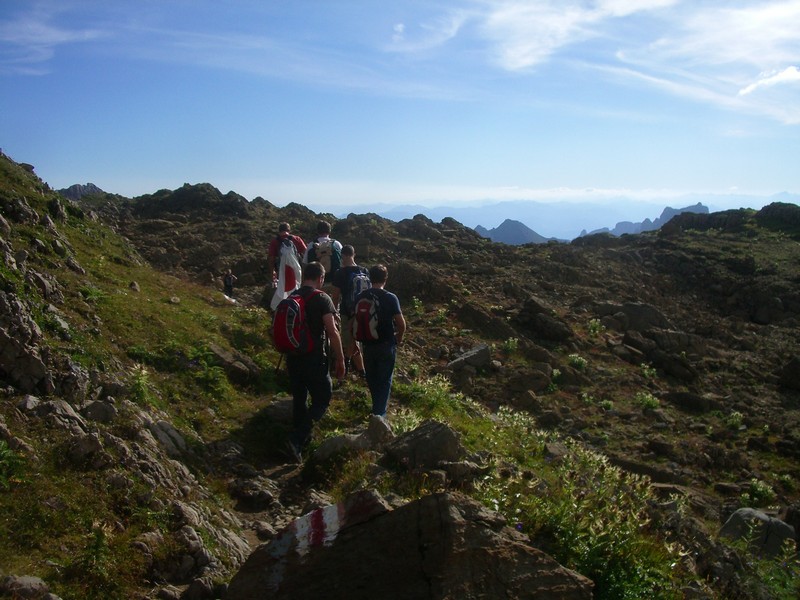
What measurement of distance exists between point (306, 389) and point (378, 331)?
1.20m

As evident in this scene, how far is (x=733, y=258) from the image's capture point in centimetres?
3328

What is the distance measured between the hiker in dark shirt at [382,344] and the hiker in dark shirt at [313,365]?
32.7 inches

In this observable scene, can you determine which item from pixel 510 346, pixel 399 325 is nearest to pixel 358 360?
pixel 399 325

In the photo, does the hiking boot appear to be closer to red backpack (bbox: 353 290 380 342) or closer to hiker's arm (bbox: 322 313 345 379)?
hiker's arm (bbox: 322 313 345 379)

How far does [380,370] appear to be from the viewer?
8117 millimetres

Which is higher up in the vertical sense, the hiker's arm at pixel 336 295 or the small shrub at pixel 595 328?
the hiker's arm at pixel 336 295

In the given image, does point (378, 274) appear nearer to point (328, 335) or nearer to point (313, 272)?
point (313, 272)

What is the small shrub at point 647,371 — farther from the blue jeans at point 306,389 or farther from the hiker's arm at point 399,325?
the blue jeans at point 306,389

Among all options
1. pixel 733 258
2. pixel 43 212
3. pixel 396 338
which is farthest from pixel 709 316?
pixel 43 212

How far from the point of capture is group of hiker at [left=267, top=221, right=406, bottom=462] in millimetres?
7121

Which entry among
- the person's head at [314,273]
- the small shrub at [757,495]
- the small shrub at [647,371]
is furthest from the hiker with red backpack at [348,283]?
the small shrub at [647,371]

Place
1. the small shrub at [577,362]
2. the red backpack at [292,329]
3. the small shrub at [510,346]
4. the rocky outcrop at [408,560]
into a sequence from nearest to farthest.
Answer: the rocky outcrop at [408,560], the red backpack at [292,329], the small shrub at [510,346], the small shrub at [577,362]

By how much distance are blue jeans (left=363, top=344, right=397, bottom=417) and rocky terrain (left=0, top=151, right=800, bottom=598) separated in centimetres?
127

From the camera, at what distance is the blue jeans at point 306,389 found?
732 cm
